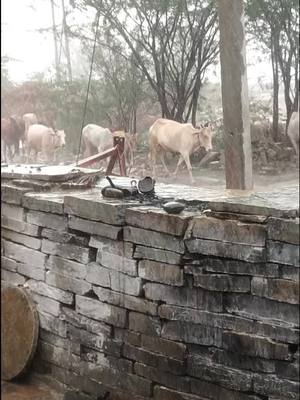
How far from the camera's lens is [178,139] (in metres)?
2.97

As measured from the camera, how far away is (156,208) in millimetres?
2646

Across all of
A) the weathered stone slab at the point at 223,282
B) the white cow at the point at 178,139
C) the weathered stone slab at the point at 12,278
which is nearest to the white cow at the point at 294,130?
the white cow at the point at 178,139

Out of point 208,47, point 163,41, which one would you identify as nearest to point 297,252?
point 208,47

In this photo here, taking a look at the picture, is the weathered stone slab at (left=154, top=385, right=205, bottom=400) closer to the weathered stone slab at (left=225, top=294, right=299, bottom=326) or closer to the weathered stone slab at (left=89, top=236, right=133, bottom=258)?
the weathered stone slab at (left=225, top=294, right=299, bottom=326)

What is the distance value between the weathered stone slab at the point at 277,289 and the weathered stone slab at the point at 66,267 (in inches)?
37.3

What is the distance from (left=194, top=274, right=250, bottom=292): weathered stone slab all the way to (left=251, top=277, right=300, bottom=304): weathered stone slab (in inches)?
1.6

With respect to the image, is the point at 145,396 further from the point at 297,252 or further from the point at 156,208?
the point at 297,252

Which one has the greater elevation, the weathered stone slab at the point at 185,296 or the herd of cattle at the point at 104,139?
the herd of cattle at the point at 104,139

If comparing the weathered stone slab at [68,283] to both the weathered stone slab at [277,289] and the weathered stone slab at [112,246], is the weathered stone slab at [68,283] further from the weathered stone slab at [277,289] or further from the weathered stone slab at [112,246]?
the weathered stone slab at [277,289]

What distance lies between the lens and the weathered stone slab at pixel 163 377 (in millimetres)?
2508

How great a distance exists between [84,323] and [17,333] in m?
0.48

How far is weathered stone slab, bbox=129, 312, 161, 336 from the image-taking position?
2.58 m

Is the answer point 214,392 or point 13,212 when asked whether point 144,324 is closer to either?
point 214,392

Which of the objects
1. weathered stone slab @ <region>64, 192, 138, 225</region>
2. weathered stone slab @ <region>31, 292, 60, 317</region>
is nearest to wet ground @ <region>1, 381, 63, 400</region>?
weathered stone slab @ <region>31, 292, 60, 317</region>
